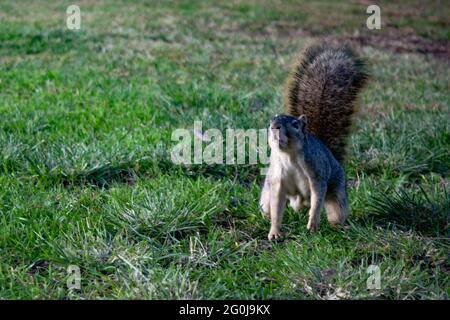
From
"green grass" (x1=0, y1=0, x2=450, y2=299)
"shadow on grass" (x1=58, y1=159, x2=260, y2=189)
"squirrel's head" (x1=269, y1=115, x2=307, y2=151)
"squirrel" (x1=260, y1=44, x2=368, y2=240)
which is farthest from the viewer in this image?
"shadow on grass" (x1=58, y1=159, x2=260, y2=189)

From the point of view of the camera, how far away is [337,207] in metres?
4.30

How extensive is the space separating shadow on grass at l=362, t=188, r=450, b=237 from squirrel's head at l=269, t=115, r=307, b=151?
0.76m

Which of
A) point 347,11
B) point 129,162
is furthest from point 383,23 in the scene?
point 129,162

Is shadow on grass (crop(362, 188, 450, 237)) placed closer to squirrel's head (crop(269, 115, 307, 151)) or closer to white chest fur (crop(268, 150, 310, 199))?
white chest fur (crop(268, 150, 310, 199))

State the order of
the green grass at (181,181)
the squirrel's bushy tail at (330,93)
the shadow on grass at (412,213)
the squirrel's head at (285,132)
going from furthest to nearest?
the squirrel's bushy tail at (330,93), the shadow on grass at (412,213), the squirrel's head at (285,132), the green grass at (181,181)

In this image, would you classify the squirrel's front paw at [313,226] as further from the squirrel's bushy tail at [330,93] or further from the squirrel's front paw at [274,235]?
the squirrel's bushy tail at [330,93]

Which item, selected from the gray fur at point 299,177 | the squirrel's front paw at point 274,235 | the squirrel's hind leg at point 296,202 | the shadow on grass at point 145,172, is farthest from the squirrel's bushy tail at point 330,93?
the squirrel's front paw at point 274,235

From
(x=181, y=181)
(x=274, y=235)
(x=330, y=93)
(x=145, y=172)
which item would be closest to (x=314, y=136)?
(x=330, y=93)

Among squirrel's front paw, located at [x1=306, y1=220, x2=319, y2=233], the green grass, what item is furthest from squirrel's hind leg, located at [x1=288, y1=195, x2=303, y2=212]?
squirrel's front paw, located at [x1=306, y1=220, x2=319, y2=233]

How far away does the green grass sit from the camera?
3.61 m

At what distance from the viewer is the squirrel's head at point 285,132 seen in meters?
3.91

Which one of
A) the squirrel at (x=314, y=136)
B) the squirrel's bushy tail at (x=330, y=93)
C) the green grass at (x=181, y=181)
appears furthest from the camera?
the squirrel's bushy tail at (x=330, y=93)

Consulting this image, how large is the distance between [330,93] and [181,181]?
3.76 feet

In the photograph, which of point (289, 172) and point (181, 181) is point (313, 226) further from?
point (181, 181)
